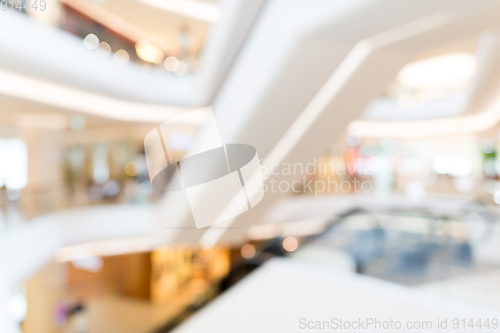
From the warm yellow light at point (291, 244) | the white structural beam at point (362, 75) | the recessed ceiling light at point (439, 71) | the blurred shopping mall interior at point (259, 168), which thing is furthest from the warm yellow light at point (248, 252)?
the recessed ceiling light at point (439, 71)

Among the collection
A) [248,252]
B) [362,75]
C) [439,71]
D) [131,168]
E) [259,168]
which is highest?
[439,71]

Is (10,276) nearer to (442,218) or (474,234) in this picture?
(442,218)

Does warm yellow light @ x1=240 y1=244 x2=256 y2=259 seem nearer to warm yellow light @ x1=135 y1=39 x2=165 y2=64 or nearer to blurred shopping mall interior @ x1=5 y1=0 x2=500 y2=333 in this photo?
blurred shopping mall interior @ x1=5 y1=0 x2=500 y2=333

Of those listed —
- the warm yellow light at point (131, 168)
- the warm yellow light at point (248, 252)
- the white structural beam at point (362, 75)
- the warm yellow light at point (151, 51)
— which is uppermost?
the warm yellow light at point (151, 51)

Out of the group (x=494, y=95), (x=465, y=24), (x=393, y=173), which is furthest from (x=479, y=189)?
(x=465, y=24)

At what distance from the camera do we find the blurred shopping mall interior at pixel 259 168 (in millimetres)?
2535

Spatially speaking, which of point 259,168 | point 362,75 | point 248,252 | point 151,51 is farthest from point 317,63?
point 151,51

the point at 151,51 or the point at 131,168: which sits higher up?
the point at 151,51

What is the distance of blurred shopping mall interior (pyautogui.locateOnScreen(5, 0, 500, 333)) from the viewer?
2535 millimetres

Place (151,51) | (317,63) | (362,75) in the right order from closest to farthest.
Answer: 1. (317,63)
2. (362,75)
3. (151,51)

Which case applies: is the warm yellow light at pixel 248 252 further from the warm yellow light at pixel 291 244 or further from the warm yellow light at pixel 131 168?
the warm yellow light at pixel 131 168

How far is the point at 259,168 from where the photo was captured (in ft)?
13.4

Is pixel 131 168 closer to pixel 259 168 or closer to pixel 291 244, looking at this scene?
pixel 259 168

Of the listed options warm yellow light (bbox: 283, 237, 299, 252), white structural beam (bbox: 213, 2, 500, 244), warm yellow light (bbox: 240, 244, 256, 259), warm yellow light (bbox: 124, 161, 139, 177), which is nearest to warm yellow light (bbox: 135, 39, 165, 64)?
warm yellow light (bbox: 124, 161, 139, 177)
